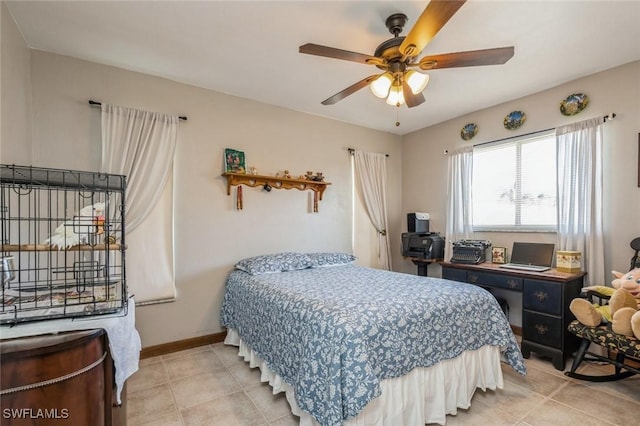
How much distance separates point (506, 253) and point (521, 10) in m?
2.50

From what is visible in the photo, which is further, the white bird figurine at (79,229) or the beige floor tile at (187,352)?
the beige floor tile at (187,352)

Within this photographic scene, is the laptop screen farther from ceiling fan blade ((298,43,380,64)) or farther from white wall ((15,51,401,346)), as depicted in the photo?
ceiling fan blade ((298,43,380,64))

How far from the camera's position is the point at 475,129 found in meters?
3.78

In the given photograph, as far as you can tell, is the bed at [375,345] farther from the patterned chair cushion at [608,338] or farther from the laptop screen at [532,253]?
the laptop screen at [532,253]

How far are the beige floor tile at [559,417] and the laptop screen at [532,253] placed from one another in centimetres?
147

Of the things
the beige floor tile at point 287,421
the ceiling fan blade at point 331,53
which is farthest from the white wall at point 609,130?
the beige floor tile at point 287,421

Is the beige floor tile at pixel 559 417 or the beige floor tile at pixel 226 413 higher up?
the beige floor tile at pixel 559 417

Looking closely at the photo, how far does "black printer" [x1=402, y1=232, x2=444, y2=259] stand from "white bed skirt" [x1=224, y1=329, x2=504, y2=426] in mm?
1828

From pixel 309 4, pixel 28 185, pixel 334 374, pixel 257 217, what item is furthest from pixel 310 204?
pixel 28 185

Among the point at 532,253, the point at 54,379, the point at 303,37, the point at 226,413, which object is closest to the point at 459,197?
the point at 532,253

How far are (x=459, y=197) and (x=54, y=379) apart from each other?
4042 millimetres

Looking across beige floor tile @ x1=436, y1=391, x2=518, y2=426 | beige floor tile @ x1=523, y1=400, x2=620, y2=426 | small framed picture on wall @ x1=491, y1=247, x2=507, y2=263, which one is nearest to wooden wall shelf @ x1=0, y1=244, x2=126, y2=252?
beige floor tile @ x1=436, y1=391, x2=518, y2=426

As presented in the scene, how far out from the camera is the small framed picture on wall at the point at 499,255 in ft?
11.3

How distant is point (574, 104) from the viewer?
2.94 meters
